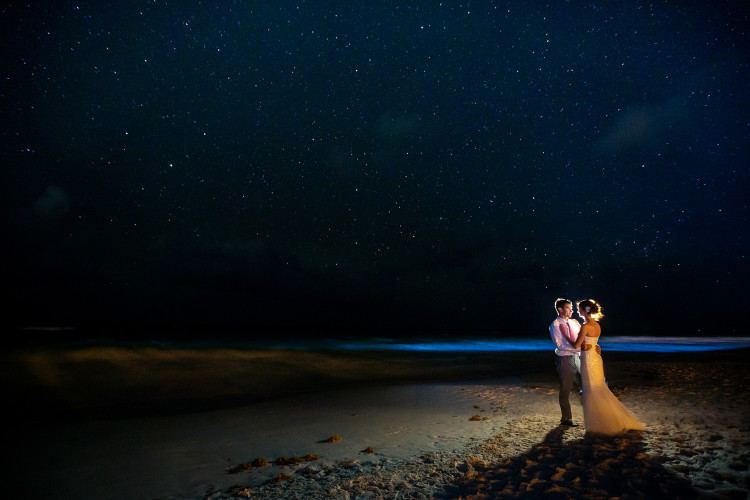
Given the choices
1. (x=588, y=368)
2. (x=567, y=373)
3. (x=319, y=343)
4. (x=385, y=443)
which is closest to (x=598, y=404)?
(x=588, y=368)

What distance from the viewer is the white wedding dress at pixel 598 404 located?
5094 mm

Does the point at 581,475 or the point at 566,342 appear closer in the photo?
the point at 581,475

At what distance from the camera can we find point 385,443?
556 centimetres

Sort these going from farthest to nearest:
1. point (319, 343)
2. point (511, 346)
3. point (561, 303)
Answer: point (319, 343) < point (511, 346) < point (561, 303)

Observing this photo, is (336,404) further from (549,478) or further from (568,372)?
(549,478)

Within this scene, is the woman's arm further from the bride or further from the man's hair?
the man's hair

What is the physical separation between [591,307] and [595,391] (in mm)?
1107

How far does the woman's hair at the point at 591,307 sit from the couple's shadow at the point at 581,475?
1521mm

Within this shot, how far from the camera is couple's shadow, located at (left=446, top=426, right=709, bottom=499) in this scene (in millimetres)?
3387

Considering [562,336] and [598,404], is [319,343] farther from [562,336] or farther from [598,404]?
[598,404]

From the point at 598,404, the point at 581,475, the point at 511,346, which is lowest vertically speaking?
the point at 511,346

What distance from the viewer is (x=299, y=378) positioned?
14.4 metres

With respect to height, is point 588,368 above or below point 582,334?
below

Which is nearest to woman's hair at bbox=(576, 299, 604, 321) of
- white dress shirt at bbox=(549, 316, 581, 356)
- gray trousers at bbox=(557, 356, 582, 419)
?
white dress shirt at bbox=(549, 316, 581, 356)
